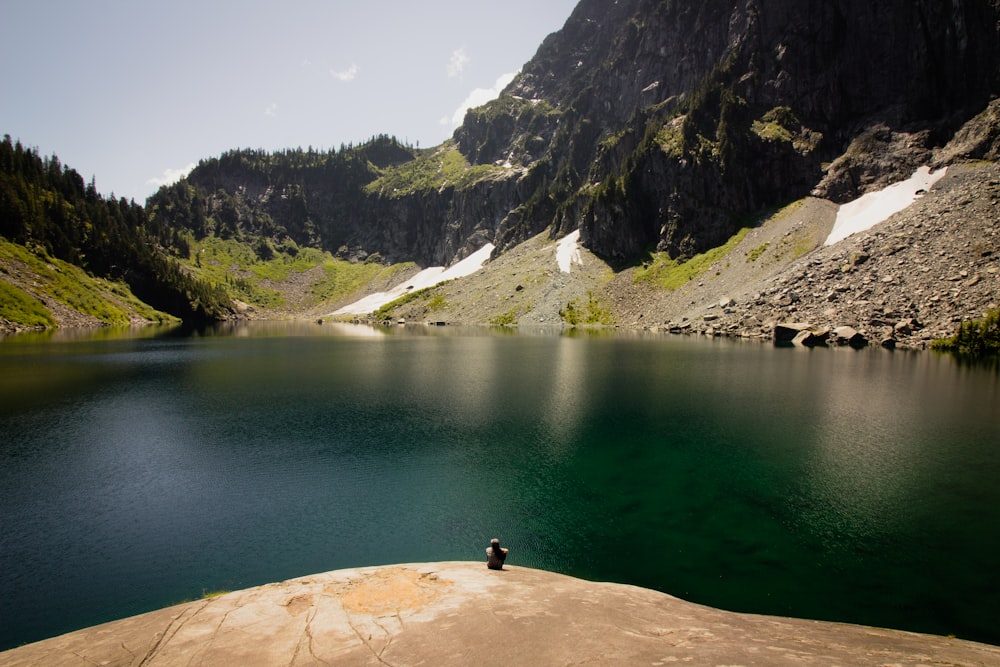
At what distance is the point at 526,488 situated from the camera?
85.0ft

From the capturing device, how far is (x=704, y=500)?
2452cm

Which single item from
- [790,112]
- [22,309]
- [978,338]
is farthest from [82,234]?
[790,112]

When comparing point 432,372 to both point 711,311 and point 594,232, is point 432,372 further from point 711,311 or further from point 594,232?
point 594,232

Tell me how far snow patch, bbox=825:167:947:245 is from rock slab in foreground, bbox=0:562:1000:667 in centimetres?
11995

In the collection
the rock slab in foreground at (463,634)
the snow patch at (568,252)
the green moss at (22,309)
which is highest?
the snow patch at (568,252)

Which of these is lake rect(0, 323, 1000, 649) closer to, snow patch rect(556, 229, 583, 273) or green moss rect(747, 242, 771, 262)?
green moss rect(747, 242, 771, 262)

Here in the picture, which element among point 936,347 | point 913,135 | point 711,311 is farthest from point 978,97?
point 936,347

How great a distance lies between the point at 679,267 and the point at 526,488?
430 feet

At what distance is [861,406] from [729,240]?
110805 mm

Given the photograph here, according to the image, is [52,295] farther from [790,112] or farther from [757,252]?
[790,112]

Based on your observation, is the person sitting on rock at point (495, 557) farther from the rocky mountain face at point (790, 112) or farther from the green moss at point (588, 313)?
the rocky mountain face at point (790, 112)

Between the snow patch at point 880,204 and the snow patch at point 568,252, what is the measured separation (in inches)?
2776

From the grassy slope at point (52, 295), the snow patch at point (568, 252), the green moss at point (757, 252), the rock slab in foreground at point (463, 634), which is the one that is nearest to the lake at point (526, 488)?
the rock slab in foreground at point (463, 634)

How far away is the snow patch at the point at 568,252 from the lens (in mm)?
164500
